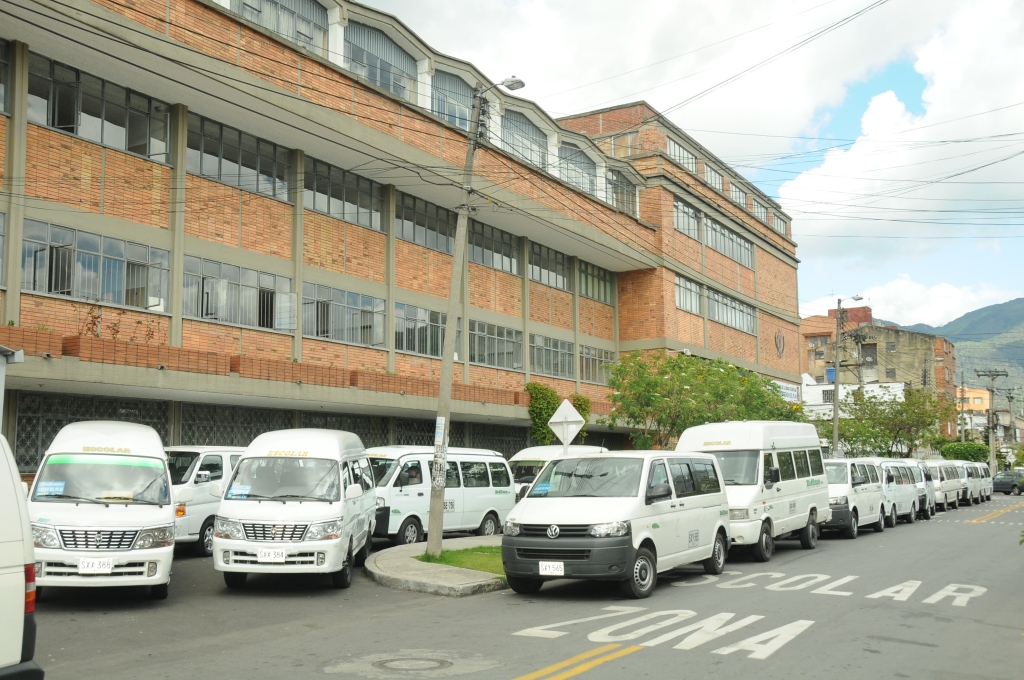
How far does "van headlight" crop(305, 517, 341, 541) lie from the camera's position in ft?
40.3

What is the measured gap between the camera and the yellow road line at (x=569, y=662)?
7438 millimetres

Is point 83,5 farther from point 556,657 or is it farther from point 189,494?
point 556,657

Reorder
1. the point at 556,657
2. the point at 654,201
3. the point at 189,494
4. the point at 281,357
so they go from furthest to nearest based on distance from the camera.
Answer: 1. the point at 654,201
2. the point at 281,357
3. the point at 189,494
4. the point at 556,657

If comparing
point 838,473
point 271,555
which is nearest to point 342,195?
point 838,473

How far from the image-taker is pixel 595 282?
140 ft

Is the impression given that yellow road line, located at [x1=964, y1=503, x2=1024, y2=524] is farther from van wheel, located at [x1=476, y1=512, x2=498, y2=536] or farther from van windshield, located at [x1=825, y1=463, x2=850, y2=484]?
van wheel, located at [x1=476, y1=512, x2=498, y2=536]

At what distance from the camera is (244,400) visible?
23531 millimetres

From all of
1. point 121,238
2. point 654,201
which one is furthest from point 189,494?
point 654,201

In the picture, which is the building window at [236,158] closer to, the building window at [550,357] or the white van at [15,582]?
the building window at [550,357]

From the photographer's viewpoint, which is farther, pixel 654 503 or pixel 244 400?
pixel 244 400

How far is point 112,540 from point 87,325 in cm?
1121

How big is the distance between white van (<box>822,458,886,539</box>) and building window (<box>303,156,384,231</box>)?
15.1 metres

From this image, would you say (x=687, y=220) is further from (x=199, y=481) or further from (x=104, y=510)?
(x=104, y=510)

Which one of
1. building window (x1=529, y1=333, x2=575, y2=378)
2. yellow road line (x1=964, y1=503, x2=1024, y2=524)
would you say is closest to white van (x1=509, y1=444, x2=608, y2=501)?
building window (x1=529, y1=333, x2=575, y2=378)
